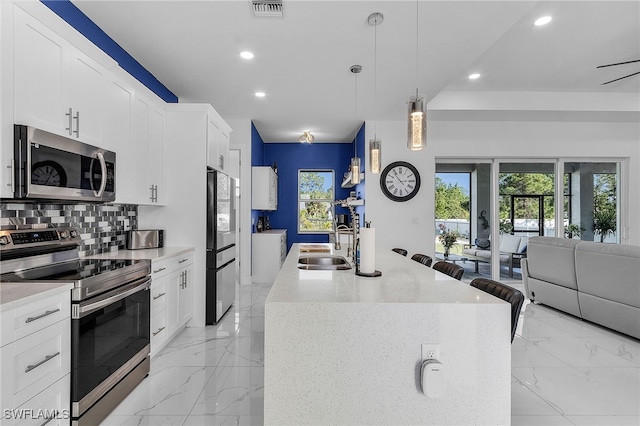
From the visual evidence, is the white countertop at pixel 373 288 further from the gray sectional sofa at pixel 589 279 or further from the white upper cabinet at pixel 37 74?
the gray sectional sofa at pixel 589 279

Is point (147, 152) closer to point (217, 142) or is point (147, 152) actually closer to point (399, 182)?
point (217, 142)

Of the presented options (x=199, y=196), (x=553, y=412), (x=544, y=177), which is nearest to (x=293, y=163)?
(x=199, y=196)

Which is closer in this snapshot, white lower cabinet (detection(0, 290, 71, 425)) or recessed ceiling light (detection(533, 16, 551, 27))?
white lower cabinet (detection(0, 290, 71, 425))

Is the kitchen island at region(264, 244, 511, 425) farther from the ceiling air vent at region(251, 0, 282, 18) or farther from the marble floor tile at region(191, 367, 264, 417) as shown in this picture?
the ceiling air vent at region(251, 0, 282, 18)

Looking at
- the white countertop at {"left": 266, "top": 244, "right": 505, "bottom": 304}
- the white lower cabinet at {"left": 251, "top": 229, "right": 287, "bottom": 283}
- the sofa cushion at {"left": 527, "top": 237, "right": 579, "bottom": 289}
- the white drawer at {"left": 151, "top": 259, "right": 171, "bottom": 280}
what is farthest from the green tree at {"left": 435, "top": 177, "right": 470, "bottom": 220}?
the white drawer at {"left": 151, "top": 259, "right": 171, "bottom": 280}

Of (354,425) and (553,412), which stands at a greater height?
(354,425)

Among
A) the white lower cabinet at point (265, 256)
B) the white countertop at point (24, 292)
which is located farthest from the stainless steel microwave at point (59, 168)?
the white lower cabinet at point (265, 256)

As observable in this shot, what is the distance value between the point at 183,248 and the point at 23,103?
6.33ft

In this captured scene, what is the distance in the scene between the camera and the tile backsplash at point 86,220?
6.66 ft

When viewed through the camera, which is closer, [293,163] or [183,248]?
[183,248]

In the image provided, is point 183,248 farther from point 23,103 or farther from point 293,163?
point 293,163

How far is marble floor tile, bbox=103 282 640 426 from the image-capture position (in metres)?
1.98

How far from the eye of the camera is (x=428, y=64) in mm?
3393

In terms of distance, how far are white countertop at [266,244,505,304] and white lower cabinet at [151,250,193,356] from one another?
1.37 meters
